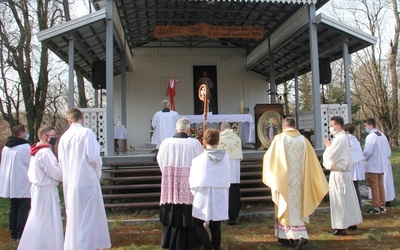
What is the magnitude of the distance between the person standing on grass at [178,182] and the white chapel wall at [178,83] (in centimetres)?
1004

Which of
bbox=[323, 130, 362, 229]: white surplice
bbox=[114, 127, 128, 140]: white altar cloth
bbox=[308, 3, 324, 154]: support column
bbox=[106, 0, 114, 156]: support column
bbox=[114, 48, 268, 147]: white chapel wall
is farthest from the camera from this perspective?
bbox=[114, 48, 268, 147]: white chapel wall

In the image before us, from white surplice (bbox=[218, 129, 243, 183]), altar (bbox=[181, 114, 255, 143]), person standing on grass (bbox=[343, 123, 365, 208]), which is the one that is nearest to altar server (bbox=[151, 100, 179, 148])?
altar (bbox=[181, 114, 255, 143])

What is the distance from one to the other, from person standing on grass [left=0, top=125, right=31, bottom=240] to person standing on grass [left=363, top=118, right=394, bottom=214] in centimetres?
619

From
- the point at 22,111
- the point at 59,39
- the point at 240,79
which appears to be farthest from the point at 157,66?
the point at 22,111

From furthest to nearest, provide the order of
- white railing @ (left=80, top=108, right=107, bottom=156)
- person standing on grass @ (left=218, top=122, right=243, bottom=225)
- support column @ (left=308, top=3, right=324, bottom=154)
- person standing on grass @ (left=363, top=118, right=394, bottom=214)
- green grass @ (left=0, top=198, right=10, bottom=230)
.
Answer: support column @ (left=308, top=3, right=324, bottom=154) → white railing @ (left=80, top=108, right=107, bottom=156) → person standing on grass @ (left=363, top=118, right=394, bottom=214) → green grass @ (left=0, top=198, right=10, bottom=230) → person standing on grass @ (left=218, top=122, right=243, bottom=225)

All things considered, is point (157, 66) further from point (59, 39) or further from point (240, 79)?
point (59, 39)

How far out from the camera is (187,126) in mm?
5336

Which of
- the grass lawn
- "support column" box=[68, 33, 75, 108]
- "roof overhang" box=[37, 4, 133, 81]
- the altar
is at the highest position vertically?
"roof overhang" box=[37, 4, 133, 81]

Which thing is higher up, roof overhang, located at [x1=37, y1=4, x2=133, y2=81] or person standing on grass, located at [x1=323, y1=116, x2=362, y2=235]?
roof overhang, located at [x1=37, y1=4, x2=133, y2=81]

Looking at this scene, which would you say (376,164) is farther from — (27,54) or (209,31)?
(27,54)

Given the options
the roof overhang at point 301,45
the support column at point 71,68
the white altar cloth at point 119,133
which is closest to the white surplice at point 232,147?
the support column at point 71,68

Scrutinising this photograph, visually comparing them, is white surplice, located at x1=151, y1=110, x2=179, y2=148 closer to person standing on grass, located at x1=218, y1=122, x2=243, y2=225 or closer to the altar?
the altar

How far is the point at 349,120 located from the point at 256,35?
165 inches

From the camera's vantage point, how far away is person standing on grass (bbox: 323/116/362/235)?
19.8 feet
